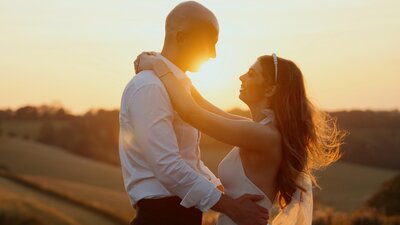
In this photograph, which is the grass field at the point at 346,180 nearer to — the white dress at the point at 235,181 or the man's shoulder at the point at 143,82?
the white dress at the point at 235,181

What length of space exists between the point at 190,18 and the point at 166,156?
957mm

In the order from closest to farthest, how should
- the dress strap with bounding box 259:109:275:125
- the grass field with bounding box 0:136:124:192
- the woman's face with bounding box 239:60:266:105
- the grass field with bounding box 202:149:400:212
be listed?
the dress strap with bounding box 259:109:275:125
the woman's face with bounding box 239:60:266:105
the grass field with bounding box 202:149:400:212
the grass field with bounding box 0:136:124:192

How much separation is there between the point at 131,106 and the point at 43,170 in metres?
59.3

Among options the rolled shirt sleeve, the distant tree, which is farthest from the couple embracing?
the distant tree

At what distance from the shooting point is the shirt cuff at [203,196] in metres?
4.71

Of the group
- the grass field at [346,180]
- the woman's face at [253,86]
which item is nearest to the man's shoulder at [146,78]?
the woman's face at [253,86]

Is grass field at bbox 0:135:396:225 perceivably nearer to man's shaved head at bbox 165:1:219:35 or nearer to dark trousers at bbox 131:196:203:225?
dark trousers at bbox 131:196:203:225

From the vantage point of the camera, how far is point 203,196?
4.72 metres

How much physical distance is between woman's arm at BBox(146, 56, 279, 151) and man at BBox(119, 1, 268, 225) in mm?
72

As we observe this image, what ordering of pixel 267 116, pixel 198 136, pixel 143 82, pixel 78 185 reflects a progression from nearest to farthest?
pixel 143 82, pixel 198 136, pixel 267 116, pixel 78 185

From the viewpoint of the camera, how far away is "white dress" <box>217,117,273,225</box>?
5145mm

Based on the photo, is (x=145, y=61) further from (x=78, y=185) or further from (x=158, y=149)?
(x=78, y=185)

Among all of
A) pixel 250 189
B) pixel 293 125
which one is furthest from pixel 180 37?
pixel 250 189

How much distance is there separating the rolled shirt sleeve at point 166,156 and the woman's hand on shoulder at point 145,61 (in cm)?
34
